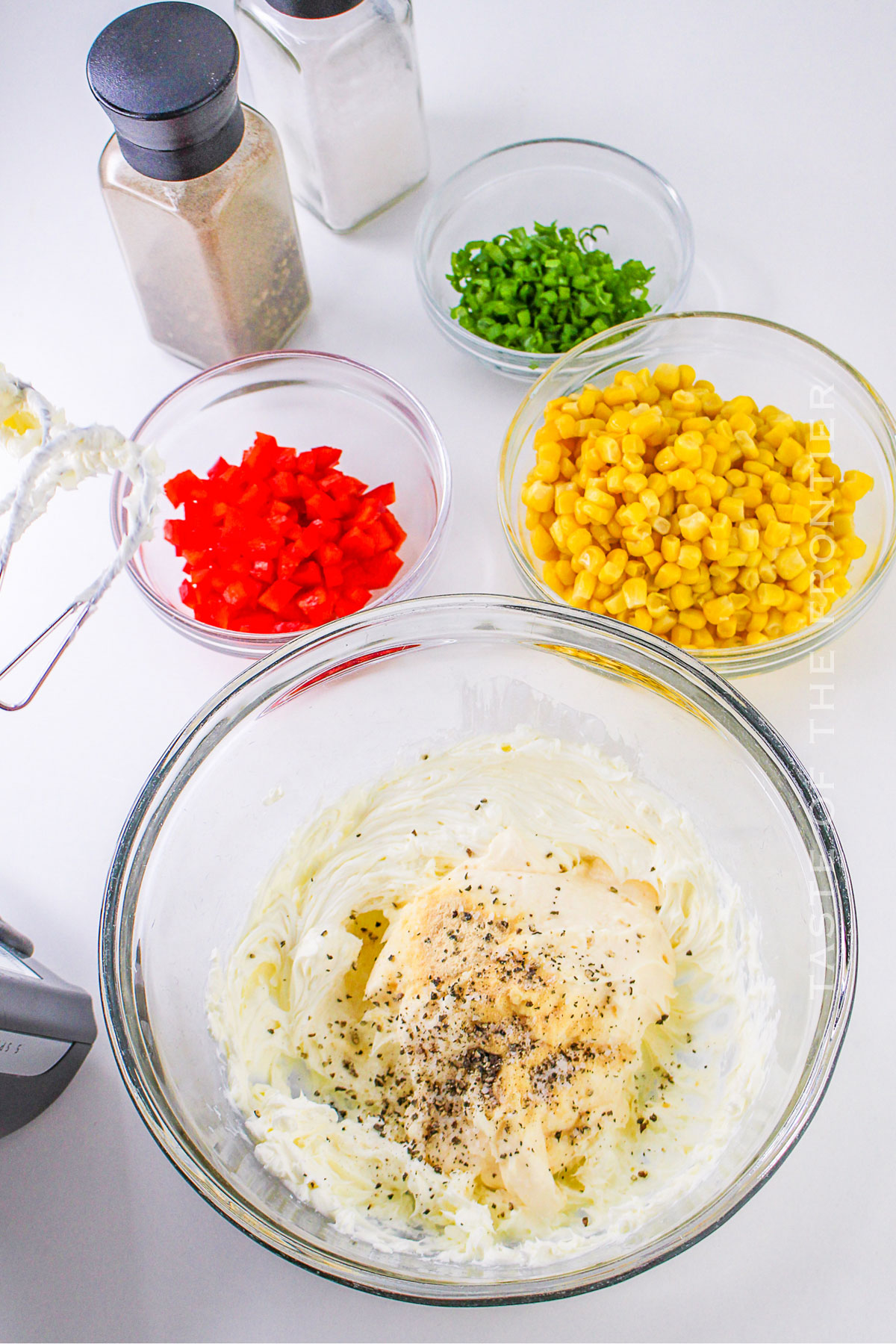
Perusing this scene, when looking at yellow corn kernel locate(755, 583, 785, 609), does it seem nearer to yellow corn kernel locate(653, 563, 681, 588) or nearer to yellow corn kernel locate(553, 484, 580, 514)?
yellow corn kernel locate(653, 563, 681, 588)

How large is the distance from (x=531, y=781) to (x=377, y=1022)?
0.33 meters

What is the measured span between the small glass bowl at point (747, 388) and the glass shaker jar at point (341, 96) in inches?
18.1

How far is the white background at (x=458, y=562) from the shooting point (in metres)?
1.14

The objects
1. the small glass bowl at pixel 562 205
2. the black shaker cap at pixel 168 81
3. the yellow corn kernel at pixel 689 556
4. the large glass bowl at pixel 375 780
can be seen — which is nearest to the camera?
the large glass bowl at pixel 375 780

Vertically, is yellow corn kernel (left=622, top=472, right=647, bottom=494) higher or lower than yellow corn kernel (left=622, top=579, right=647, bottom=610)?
higher

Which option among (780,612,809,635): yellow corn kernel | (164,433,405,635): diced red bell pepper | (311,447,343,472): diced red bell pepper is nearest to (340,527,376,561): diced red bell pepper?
(164,433,405,635): diced red bell pepper

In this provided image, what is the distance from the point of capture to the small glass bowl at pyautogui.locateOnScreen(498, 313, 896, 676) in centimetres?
136

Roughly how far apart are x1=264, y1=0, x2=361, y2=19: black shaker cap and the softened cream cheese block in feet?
3.02

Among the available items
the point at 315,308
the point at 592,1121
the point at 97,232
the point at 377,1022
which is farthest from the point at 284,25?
the point at 592,1121

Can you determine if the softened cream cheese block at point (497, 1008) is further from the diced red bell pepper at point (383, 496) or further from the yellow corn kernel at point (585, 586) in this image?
the diced red bell pepper at point (383, 496)

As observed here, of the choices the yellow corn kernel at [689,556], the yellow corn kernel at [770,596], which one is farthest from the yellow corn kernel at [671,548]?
the yellow corn kernel at [770,596]

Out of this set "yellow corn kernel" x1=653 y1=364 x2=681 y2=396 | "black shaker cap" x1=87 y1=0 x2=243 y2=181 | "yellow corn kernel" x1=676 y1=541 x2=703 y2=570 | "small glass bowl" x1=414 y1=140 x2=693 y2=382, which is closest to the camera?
"black shaker cap" x1=87 y1=0 x2=243 y2=181

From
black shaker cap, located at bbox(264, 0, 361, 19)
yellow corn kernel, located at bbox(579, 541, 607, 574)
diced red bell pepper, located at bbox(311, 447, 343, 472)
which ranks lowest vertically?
yellow corn kernel, located at bbox(579, 541, 607, 574)

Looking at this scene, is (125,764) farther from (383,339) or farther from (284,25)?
(284,25)
